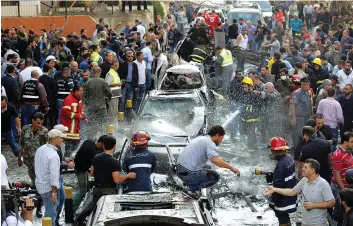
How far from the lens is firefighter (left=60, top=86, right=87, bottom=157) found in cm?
1572

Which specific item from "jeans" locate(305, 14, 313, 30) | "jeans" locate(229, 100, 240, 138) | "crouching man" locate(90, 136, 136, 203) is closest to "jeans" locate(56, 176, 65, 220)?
"crouching man" locate(90, 136, 136, 203)

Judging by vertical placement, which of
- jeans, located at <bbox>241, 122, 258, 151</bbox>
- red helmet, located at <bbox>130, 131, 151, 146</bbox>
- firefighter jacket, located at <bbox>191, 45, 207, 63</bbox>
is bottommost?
jeans, located at <bbox>241, 122, 258, 151</bbox>

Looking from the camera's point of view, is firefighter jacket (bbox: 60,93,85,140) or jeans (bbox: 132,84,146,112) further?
jeans (bbox: 132,84,146,112)

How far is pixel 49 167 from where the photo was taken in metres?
11.7

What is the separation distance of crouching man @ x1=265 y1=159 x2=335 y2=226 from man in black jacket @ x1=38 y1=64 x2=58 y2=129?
26.5 ft

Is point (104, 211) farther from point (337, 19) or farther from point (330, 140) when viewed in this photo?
point (337, 19)

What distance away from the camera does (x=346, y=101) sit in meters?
16.5

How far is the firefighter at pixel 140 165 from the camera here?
37.7ft

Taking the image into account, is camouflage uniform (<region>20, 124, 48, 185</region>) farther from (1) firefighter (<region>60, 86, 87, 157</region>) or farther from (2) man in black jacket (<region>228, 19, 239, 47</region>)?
(2) man in black jacket (<region>228, 19, 239, 47</region>)

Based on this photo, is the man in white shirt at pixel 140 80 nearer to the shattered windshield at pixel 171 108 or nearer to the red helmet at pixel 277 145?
the shattered windshield at pixel 171 108

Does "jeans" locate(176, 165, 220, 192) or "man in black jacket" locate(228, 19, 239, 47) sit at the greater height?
"man in black jacket" locate(228, 19, 239, 47)

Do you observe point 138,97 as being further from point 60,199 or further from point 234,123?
point 60,199

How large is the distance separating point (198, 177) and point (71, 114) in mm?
4465

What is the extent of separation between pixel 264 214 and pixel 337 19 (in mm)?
20638
